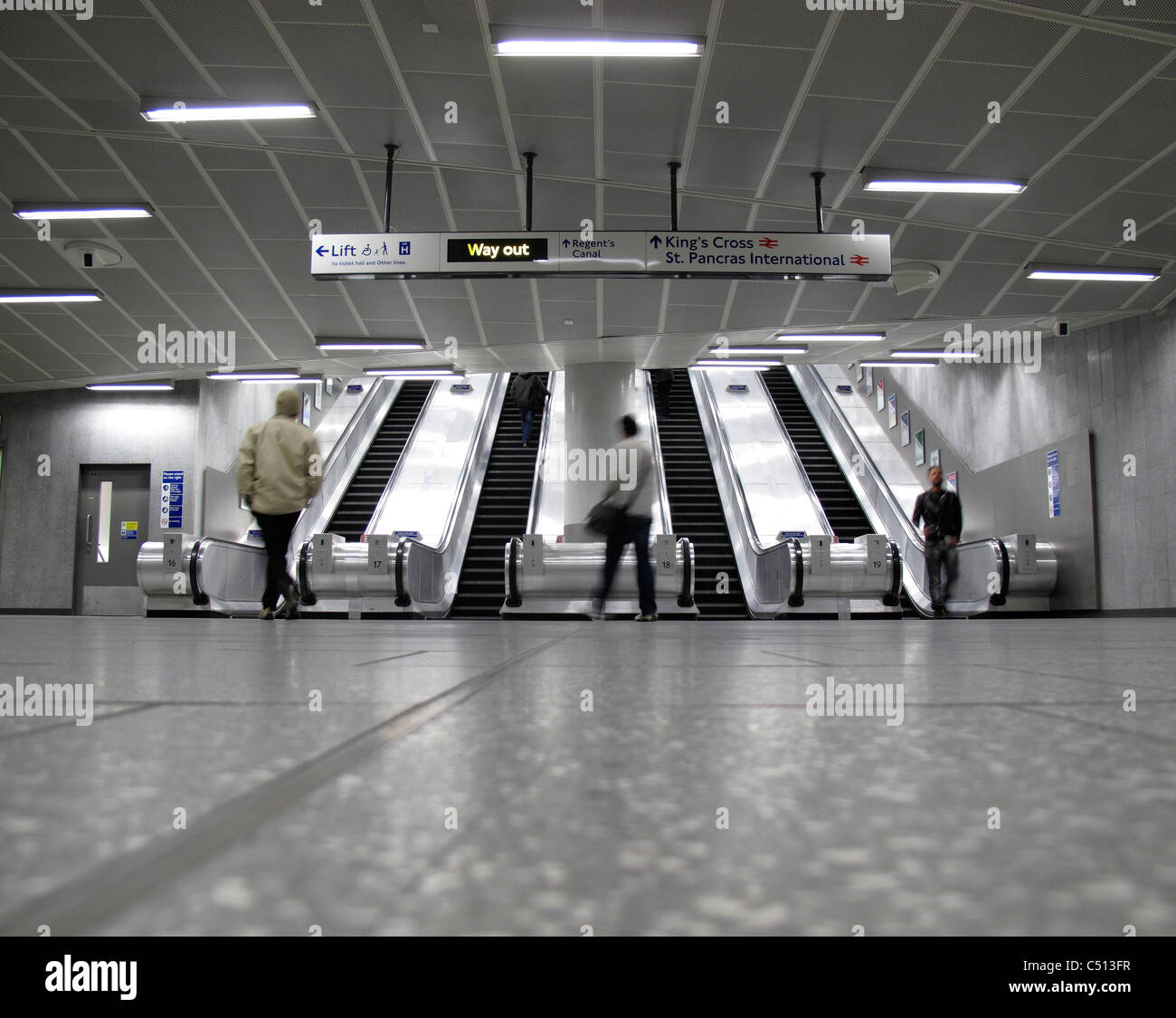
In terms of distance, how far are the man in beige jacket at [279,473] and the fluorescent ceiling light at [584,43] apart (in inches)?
123

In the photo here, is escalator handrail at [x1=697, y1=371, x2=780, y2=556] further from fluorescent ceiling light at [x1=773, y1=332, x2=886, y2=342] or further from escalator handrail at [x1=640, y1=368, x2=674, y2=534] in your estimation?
fluorescent ceiling light at [x1=773, y1=332, x2=886, y2=342]

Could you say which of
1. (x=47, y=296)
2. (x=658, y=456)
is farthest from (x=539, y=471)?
(x=47, y=296)

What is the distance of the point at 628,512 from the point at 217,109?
488 cm

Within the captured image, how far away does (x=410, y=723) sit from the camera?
1067 millimetres

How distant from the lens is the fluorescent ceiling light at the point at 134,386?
15.7 m

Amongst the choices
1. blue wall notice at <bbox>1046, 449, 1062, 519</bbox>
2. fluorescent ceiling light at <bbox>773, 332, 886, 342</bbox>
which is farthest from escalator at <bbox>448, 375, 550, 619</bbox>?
blue wall notice at <bbox>1046, 449, 1062, 519</bbox>

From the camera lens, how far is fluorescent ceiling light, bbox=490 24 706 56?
6730 mm

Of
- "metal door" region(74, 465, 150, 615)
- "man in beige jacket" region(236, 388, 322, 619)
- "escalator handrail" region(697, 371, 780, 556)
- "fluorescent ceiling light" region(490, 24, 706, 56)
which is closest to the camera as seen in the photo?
"man in beige jacket" region(236, 388, 322, 619)

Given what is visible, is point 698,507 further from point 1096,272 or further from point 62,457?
point 62,457

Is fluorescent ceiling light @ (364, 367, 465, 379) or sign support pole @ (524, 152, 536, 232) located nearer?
sign support pole @ (524, 152, 536, 232)

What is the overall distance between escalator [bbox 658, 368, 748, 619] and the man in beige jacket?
21.1 ft

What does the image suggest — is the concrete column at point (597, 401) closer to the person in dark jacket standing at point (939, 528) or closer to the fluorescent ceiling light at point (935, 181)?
the person in dark jacket standing at point (939, 528)

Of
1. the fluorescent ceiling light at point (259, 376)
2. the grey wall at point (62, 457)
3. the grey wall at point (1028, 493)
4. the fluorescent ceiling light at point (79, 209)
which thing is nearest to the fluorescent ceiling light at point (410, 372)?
the fluorescent ceiling light at point (259, 376)
